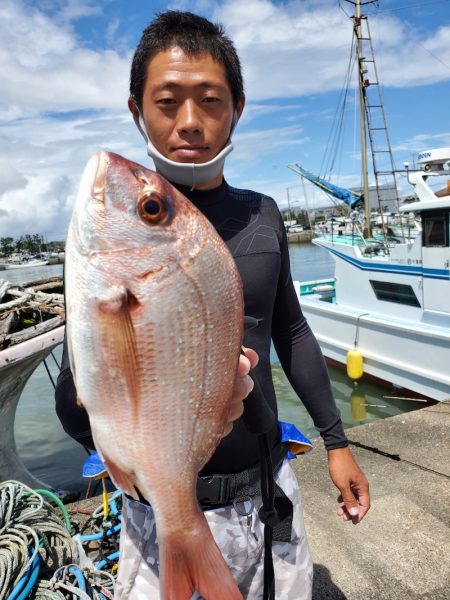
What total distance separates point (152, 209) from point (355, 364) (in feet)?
31.3

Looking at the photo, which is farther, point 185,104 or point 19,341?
point 19,341

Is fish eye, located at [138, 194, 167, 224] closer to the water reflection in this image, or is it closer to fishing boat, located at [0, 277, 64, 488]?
fishing boat, located at [0, 277, 64, 488]

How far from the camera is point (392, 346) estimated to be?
916 cm

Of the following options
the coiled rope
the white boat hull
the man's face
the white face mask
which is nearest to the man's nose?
the man's face

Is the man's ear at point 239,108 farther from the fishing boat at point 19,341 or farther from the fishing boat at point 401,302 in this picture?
the fishing boat at point 401,302

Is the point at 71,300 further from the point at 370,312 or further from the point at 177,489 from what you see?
the point at 370,312

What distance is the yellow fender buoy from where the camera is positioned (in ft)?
32.5

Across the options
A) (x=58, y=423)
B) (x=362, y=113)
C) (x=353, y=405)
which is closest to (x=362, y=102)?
(x=362, y=113)

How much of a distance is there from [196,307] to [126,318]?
16cm

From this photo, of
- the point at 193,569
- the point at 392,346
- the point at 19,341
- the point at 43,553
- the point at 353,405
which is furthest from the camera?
the point at 353,405

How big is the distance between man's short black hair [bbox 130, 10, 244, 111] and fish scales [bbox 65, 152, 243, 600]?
0.61 metres

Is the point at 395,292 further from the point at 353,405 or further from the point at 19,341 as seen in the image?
the point at 19,341

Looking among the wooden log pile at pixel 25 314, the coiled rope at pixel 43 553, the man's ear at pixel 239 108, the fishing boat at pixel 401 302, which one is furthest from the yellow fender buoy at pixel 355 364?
the man's ear at pixel 239 108

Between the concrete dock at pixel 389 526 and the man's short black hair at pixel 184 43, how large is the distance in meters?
2.76
